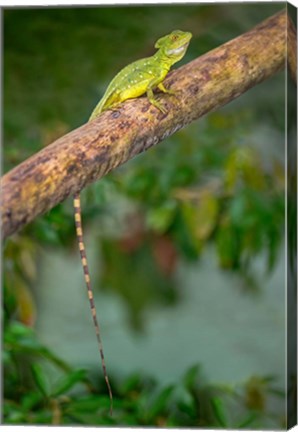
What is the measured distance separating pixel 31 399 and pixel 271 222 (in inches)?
38.4

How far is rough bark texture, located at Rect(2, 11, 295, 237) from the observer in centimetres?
244

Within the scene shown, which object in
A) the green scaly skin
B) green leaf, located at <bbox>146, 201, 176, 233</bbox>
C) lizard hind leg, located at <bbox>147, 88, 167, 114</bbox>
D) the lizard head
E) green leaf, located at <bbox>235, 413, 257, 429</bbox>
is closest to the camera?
lizard hind leg, located at <bbox>147, 88, 167, 114</bbox>

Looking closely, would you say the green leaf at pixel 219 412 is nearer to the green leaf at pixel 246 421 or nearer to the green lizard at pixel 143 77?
the green leaf at pixel 246 421

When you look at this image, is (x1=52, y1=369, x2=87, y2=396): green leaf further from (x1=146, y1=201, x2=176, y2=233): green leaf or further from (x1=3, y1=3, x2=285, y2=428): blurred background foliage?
(x1=146, y1=201, x2=176, y2=233): green leaf

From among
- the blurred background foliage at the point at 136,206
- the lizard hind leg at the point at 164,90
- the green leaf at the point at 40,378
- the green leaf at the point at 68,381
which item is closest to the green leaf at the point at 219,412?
the blurred background foliage at the point at 136,206

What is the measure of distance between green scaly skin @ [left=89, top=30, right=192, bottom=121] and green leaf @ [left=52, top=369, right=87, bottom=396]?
0.85 meters

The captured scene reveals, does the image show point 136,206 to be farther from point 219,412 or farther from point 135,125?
point 135,125

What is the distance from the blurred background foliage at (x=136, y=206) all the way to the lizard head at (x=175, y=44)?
153 millimetres

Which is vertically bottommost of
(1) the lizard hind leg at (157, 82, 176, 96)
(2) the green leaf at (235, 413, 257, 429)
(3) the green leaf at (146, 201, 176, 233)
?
(2) the green leaf at (235, 413, 257, 429)

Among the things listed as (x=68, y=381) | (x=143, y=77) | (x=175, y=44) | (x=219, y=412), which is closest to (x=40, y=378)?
(x=68, y=381)

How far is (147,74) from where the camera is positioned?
10.2 ft

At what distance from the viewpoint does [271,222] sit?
3385 mm

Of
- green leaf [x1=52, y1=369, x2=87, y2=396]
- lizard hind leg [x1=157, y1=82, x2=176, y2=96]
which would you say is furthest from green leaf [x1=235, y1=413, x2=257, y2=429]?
lizard hind leg [x1=157, y1=82, x2=176, y2=96]

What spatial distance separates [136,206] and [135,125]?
0.91m
